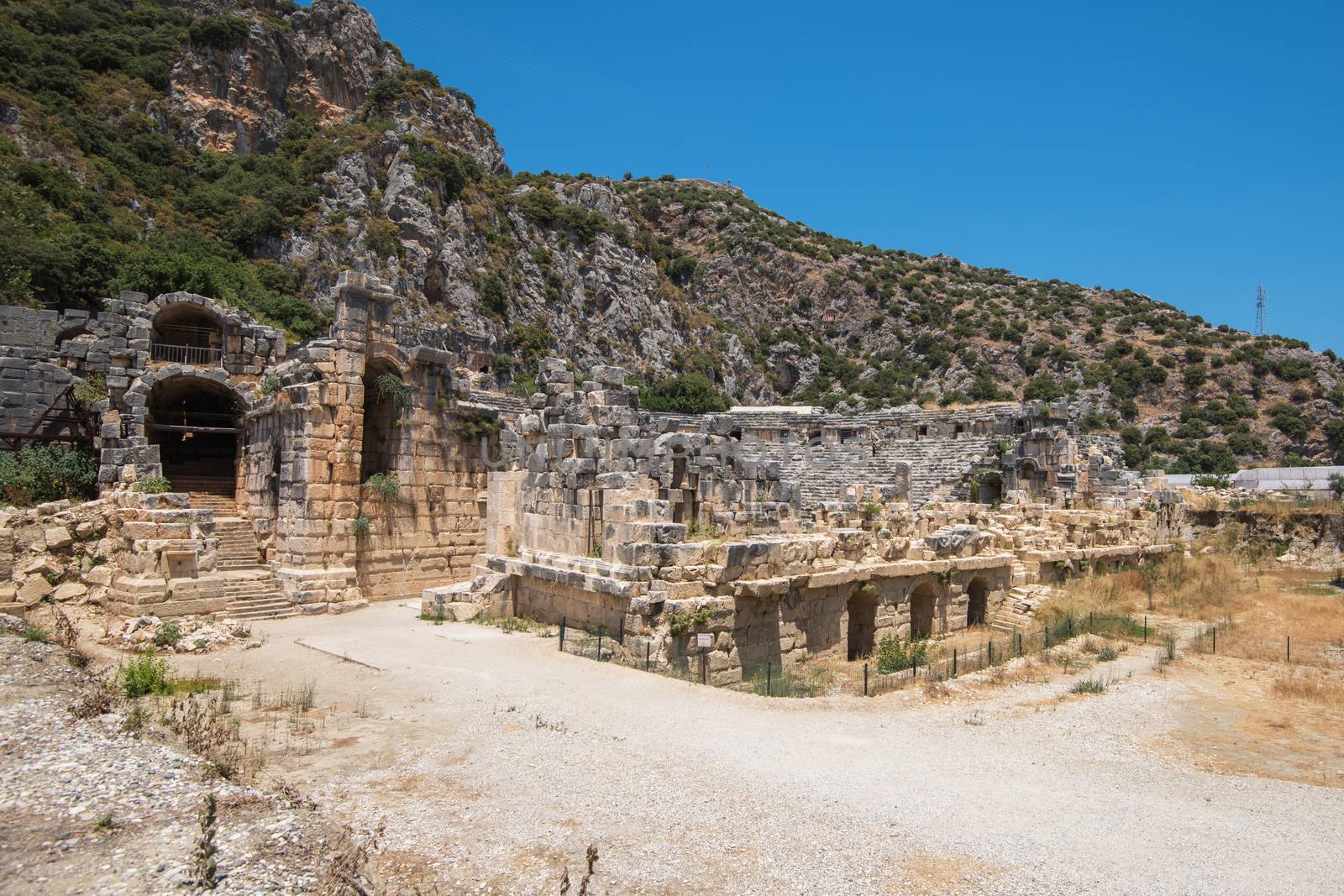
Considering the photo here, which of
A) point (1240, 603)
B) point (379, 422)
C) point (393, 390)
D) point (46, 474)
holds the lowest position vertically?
point (1240, 603)

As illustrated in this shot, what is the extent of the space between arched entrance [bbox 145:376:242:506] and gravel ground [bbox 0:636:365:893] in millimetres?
13558

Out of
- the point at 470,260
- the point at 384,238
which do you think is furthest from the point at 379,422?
the point at 470,260

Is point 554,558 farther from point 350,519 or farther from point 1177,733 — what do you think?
point 1177,733

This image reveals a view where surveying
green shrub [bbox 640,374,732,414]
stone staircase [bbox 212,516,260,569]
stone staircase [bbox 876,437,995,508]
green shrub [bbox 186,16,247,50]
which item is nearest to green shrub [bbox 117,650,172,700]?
stone staircase [bbox 212,516,260,569]

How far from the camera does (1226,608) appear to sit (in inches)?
653

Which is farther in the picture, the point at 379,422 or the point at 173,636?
the point at 379,422

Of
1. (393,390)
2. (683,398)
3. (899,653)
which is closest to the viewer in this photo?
(899,653)

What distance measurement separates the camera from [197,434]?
22.7 meters

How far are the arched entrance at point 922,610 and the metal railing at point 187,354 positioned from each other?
1880 centimetres

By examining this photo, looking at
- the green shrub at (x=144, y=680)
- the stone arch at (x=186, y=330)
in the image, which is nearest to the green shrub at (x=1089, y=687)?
the green shrub at (x=144, y=680)

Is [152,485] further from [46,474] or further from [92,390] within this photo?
[92,390]

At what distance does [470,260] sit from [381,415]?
35.5m

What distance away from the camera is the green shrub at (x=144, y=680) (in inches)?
307

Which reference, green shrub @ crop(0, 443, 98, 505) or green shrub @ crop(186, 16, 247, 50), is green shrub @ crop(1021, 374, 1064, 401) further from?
green shrub @ crop(186, 16, 247, 50)
